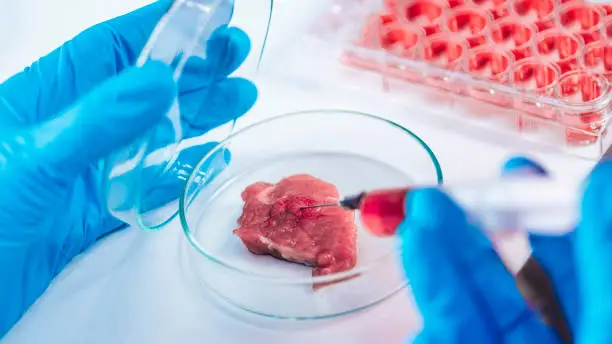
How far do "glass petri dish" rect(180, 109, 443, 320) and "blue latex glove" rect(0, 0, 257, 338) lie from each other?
96 millimetres

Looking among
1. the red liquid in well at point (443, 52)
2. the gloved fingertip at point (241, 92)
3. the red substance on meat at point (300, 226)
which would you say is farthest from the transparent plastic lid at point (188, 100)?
the red liquid in well at point (443, 52)

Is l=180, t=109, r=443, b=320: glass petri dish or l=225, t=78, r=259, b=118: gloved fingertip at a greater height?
l=225, t=78, r=259, b=118: gloved fingertip

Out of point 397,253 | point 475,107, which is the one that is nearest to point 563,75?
point 475,107

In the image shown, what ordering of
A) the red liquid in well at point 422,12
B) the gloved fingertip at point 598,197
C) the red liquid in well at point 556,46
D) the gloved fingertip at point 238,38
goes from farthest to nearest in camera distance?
1. the red liquid in well at point 422,12
2. the red liquid in well at point 556,46
3. the gloved fingertip at point 238,38
4. the gloved fingertip at point 598,197

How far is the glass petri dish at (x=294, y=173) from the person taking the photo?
43.0 inches

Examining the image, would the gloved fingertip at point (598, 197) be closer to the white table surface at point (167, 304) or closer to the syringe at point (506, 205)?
the syringe at point (506, 205)

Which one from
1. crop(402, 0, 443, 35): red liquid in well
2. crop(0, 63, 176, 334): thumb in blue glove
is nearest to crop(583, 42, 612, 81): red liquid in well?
crop(402, 0, 443, 35): red liquid in well

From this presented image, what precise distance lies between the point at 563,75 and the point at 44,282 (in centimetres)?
103

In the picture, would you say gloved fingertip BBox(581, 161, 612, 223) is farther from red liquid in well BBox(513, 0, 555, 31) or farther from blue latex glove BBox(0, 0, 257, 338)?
red liquid in well BBox(513, 0, 555, 31)

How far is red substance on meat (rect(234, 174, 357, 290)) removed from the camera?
1.13 metres

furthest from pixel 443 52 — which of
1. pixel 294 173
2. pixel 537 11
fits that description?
pixel 294 173

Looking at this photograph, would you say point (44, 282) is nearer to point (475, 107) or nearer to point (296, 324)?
point (296, 324)

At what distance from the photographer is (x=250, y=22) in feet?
4.38

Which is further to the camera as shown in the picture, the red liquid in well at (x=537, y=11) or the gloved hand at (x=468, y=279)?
the red liquid in well at (x=537, y=11)
